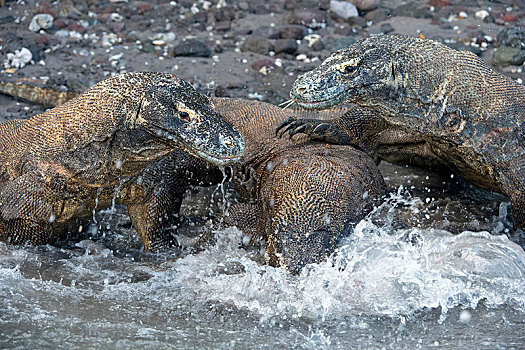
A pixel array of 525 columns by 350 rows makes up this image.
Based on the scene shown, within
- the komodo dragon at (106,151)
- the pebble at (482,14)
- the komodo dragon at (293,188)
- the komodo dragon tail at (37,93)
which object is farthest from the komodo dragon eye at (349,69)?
the pebble at (482,14)

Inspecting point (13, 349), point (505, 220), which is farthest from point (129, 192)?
point (505, 220)

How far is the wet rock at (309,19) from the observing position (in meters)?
9.94

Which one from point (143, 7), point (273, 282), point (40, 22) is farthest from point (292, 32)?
point (273, 282)

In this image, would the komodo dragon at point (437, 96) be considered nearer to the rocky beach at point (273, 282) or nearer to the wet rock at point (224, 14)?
the rocky beach at point (273, 282)

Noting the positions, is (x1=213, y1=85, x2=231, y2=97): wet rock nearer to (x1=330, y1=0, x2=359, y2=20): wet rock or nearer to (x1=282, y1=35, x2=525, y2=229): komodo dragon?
(x1=330, y1=0, x2=359, y2=20): wet rock

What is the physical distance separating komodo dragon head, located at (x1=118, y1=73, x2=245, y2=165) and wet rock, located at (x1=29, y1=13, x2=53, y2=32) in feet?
17.0

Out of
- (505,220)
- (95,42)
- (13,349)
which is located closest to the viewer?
(13,349)

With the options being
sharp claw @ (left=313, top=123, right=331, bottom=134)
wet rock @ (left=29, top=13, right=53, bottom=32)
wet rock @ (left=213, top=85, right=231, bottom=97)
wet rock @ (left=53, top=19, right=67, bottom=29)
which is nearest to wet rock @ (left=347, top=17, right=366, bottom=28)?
wet rock @ (left=213, top=85, right=231, bottom=97)

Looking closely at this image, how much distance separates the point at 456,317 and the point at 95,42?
6.24m

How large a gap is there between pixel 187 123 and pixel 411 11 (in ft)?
20.9

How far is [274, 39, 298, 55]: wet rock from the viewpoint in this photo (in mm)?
9219

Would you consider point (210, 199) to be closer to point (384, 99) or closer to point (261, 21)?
point (384, 99)

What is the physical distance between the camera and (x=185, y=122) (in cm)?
474

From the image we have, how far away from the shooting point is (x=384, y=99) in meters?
5.23
